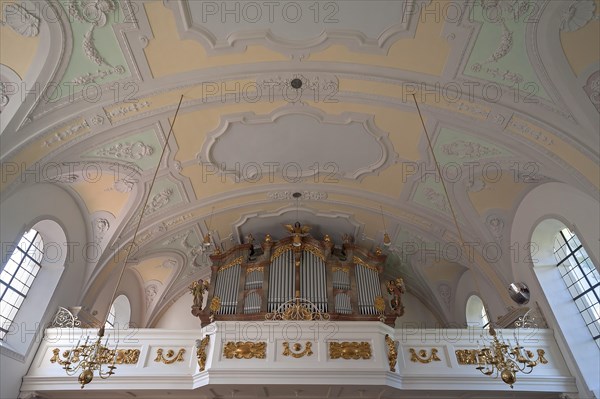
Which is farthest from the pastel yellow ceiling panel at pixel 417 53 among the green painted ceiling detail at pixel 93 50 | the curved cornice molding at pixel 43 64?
the curved cornice molding at pixel 43 64

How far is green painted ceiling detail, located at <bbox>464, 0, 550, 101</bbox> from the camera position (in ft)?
20.2

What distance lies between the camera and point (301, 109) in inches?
332

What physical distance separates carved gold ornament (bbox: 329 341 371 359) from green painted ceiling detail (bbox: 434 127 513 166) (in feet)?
13.6

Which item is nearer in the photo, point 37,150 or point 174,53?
point 174,53

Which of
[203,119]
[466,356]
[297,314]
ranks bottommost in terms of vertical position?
[466,356]

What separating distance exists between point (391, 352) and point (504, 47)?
19.0ft

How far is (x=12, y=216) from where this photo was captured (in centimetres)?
788

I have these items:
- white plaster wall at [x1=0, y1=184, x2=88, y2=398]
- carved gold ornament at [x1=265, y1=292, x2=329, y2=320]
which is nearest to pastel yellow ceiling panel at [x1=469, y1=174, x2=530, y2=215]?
carved gold ornament at [x1=265, y1=292, x2=329, y2=320]

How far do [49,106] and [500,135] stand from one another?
7911 mm

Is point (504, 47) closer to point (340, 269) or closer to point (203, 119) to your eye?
point (203, 119)

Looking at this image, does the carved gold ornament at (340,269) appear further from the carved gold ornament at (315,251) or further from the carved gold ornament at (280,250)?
the carved gold ornament at (280,250)

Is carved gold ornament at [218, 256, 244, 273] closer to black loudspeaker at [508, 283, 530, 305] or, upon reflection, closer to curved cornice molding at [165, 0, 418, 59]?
curved cornice molding at [165, 0, 418, 59]

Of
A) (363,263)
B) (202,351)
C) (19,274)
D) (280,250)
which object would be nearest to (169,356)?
(202,351)

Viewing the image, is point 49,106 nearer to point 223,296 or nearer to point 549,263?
point 223,296
